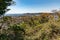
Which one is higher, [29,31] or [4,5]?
[4,5]

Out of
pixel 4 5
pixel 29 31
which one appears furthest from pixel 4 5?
pixel 29 31

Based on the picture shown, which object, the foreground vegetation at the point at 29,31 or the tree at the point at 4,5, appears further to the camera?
the foreground vegetation at the point at 29,31

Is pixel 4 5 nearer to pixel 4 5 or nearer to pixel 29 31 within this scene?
pixel 4 5

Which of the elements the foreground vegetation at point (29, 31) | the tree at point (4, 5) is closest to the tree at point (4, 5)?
the tree at point (4, 5)

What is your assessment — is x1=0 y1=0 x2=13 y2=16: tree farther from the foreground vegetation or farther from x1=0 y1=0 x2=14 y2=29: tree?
the foreground vegetation

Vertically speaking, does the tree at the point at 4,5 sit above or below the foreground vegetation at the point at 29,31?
above

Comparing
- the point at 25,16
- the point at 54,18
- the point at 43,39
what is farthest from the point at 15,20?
the point at 43,39

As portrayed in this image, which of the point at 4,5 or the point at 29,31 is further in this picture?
the point at 29,31

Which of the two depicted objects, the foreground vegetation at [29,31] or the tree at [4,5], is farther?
the foreground vegetation at [29,31]

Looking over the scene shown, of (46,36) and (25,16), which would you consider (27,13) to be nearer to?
(25,16)

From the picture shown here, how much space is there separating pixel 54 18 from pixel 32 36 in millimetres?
2197

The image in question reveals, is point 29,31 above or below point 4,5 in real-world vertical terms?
below

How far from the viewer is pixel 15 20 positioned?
13562mm

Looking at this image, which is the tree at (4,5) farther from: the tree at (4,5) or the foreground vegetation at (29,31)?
the foreground vegetation at (29,31)
